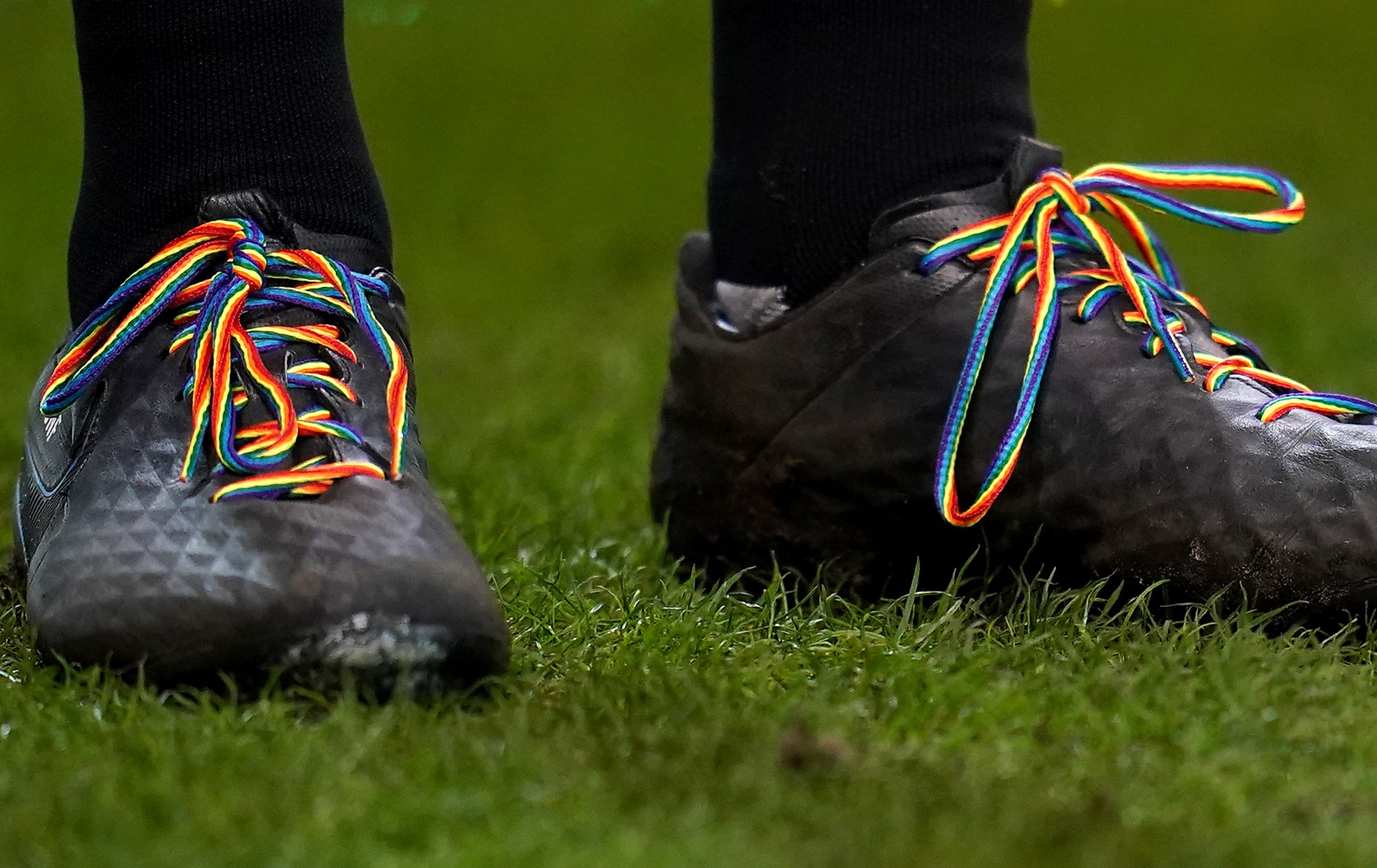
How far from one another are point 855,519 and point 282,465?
653 mm

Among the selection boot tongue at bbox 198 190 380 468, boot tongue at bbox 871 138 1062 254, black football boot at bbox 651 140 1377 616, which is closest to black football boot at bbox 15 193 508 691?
boot tongue at bbox 198 190 380 468

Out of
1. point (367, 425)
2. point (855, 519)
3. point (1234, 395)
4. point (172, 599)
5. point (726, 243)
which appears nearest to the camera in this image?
point (172, 599)

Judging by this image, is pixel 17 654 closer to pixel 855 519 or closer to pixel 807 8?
pixel 855 519

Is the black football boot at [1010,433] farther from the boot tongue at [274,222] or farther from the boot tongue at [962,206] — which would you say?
the boot tongue at [274,222]

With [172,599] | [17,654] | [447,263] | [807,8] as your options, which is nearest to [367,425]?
[172,599]

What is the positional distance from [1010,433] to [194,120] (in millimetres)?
887

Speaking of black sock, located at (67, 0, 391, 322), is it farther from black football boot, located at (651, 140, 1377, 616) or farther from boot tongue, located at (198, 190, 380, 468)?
black football boot, located at (651, 140, 1377, 616)

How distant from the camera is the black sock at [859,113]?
5.77ft

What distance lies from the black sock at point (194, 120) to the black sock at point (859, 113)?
49 centimetres

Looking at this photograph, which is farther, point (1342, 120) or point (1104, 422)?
point (1342, 120)

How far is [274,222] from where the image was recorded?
5.13ft

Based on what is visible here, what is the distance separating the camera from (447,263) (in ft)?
19.9

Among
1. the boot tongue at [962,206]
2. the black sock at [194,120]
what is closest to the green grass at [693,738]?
the black sock at [194,120]

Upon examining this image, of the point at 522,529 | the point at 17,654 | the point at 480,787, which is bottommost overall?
the point at 522,529
